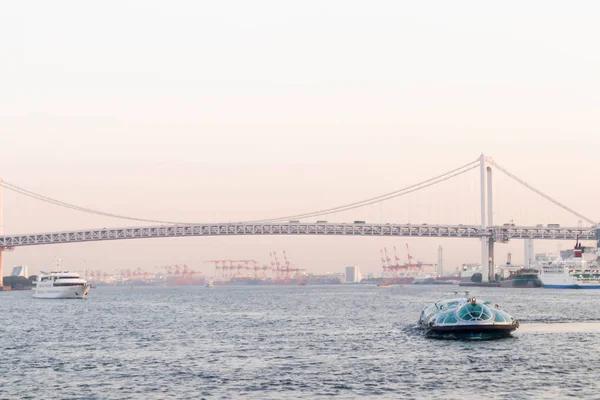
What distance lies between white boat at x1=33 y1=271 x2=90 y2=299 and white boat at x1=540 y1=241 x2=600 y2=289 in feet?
346

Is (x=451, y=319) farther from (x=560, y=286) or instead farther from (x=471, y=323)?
(x=560, y=286)

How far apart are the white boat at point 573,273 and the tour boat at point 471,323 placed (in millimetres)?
139862

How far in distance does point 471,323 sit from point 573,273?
145 metres

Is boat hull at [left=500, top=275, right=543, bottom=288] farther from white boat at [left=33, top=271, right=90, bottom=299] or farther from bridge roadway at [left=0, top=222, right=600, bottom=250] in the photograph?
white boat at [left=33, top=271, right=90, bottom=299]

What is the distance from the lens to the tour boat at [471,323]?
1986 inches

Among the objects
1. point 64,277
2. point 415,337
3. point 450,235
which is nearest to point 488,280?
point 450,235

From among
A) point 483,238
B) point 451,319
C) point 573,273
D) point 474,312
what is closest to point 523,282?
point 573,273

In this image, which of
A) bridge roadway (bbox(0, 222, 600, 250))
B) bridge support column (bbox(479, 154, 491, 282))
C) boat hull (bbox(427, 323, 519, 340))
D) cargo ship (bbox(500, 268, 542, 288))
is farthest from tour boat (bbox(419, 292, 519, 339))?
cargo ship (bbox(500, 268, 542, 288))

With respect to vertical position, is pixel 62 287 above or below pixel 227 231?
below

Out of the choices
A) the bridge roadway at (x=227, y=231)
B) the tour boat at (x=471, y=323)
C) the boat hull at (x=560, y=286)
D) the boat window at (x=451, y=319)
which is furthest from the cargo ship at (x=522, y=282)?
the boat window at (x=451, y=319)

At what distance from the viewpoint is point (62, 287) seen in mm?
126938

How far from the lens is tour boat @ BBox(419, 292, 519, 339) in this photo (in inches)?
1986

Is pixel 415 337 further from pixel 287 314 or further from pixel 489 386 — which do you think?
pixel 287 314

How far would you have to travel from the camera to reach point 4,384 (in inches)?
1348
